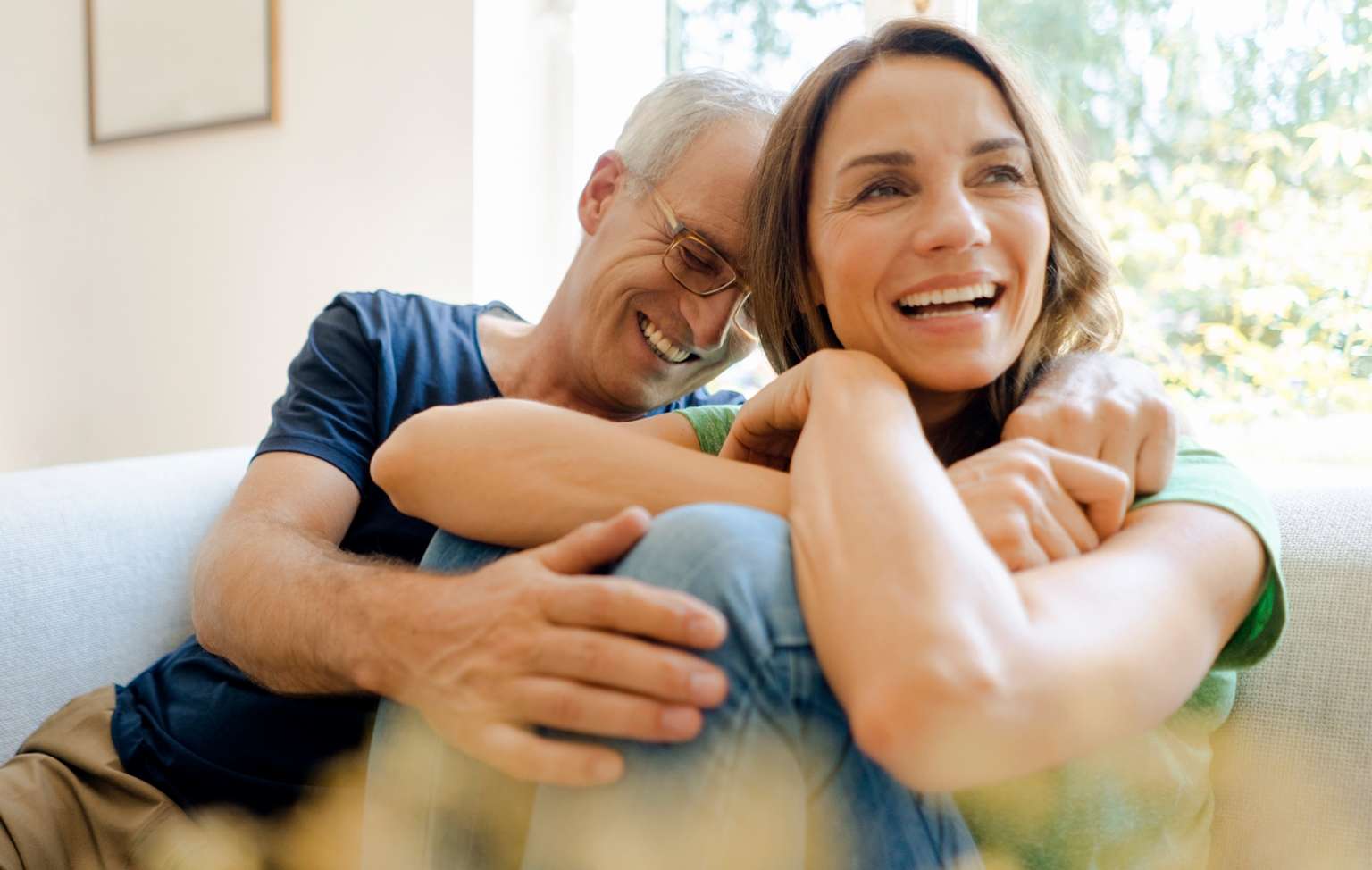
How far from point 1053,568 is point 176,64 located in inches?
A: 98.3

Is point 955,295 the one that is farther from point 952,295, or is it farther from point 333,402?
point 333,402

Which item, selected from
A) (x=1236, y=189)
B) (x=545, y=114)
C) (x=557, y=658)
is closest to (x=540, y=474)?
(x=557, y=658)

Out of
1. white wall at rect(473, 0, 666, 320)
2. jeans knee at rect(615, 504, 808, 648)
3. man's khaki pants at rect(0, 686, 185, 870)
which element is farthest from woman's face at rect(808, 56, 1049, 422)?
white wall at rect(473, 0, 666, 320)

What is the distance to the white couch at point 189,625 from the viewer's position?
1.01m

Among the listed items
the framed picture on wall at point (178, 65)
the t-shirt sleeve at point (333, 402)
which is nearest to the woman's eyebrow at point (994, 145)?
the t-shirt sleeve at point (333, 402)

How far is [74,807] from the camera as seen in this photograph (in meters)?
1.24

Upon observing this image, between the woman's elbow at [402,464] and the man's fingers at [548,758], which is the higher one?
the woman's elbow at [402,464]

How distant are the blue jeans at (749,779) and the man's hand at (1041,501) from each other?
0.15m

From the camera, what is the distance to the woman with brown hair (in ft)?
2.22

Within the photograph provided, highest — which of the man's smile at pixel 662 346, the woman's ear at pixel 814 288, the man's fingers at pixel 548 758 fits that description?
the woman's ear at pixel 814 288

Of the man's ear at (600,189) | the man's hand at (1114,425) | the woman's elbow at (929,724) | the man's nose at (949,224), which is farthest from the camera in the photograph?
the man's ear at (600,189)

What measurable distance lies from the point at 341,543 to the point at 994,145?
0.83 meters

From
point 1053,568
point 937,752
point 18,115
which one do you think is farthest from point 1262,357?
point 18,115

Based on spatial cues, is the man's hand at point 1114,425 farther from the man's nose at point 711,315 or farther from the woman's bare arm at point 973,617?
the man's nose at point 711,315
